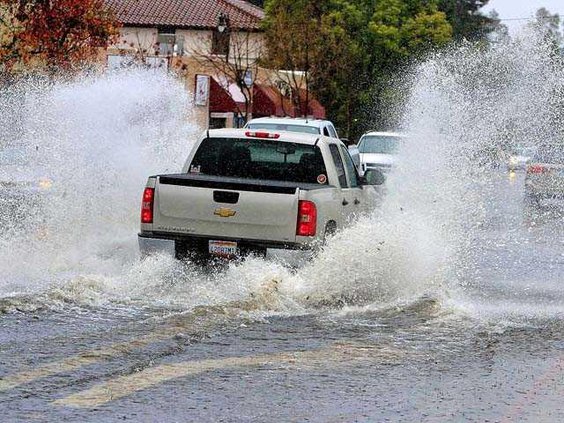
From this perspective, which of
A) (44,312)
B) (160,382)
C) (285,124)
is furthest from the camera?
(285,124)

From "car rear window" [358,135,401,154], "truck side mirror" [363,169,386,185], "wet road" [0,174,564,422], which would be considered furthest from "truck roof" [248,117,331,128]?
"wet road" [0,174,564,422]

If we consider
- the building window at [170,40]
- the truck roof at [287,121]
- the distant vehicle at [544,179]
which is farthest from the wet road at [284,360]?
the building window at [170,40]

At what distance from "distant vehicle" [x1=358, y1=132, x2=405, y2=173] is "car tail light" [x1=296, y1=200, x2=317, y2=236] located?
18038 millimetres

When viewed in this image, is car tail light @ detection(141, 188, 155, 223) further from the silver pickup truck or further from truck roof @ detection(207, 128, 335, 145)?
truck roof @ detection(207, 128, 335, 145)

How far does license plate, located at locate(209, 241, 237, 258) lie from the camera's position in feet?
44.3

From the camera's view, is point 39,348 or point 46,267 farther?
point 46,267

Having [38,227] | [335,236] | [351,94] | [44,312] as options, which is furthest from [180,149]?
[351,94]

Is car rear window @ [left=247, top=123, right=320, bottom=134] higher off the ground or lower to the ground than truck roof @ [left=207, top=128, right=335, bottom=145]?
lower

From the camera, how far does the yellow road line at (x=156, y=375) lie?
8.17 meters

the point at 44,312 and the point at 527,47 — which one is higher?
the point at 527,47

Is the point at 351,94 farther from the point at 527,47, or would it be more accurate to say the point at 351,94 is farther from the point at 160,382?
the point at 160,382

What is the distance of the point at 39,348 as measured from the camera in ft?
32.6

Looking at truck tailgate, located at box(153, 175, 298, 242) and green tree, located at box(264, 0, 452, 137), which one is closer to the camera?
truck tailgate, located at box(153, 175, 298, 242)

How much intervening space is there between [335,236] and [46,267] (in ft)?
10.8
